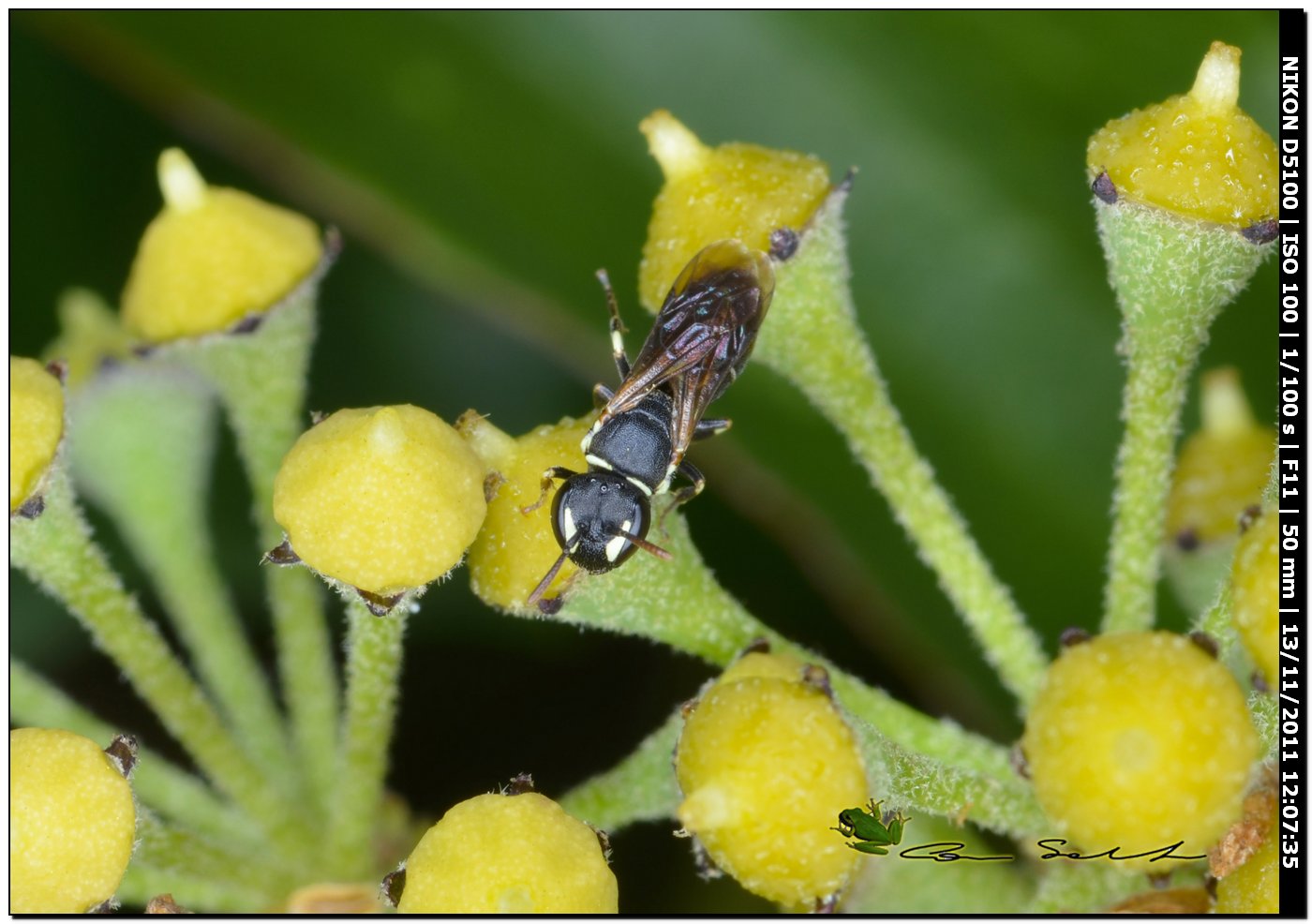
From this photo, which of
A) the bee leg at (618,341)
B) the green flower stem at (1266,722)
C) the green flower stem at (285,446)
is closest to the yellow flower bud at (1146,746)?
the green flower stem at (1266,722)

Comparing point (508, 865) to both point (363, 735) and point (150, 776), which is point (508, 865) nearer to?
point (363, 735)

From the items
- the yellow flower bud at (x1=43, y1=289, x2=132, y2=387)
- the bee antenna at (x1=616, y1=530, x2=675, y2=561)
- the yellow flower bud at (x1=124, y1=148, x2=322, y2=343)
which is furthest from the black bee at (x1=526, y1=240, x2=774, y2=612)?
the yellow flower bud at (x1=43, y1=289, x2=132, y2=387)

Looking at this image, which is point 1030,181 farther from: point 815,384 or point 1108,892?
point 1108,892

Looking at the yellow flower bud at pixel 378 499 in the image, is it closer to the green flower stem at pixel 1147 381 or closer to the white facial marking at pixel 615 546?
the white facial marking at pixel 615 546

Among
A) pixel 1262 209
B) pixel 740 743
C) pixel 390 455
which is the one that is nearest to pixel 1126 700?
pixel 740 743
